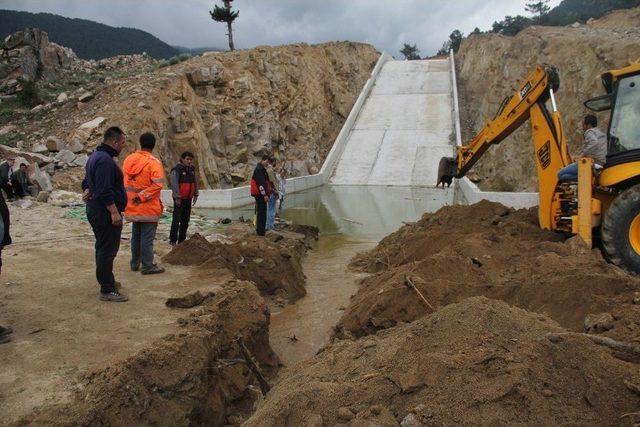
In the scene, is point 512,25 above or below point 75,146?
above

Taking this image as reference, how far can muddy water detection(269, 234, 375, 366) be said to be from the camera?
19.6 ft

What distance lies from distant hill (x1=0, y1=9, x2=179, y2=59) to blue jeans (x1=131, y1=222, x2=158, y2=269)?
2565 inches

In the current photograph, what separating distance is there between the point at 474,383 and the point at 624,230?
4.89 metres

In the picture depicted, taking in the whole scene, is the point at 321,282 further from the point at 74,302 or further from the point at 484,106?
the point at 484,106

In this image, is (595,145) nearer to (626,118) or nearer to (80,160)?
(626,118)

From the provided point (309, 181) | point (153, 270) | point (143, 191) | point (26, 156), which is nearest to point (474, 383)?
point (143, 191)

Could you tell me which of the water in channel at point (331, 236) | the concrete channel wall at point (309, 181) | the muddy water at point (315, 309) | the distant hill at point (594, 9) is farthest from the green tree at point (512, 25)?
the muddy water at point (315, 309)

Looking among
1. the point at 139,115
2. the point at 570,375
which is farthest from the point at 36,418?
the point at 139,115

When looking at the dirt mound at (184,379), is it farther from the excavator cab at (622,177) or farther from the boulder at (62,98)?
the boulder at (62,98)

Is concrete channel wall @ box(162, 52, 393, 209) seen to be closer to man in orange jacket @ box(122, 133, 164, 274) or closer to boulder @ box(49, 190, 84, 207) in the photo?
boulder @ box(49, 190, 84, 207)

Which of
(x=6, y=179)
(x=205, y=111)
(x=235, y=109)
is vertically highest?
(x=235, y=109)

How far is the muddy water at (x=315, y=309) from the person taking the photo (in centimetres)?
598

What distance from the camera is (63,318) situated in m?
4.55

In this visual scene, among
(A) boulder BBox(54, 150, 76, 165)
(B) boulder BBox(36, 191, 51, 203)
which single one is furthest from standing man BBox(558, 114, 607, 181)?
(A) boulder BBox(54, 150, 76, 165)
